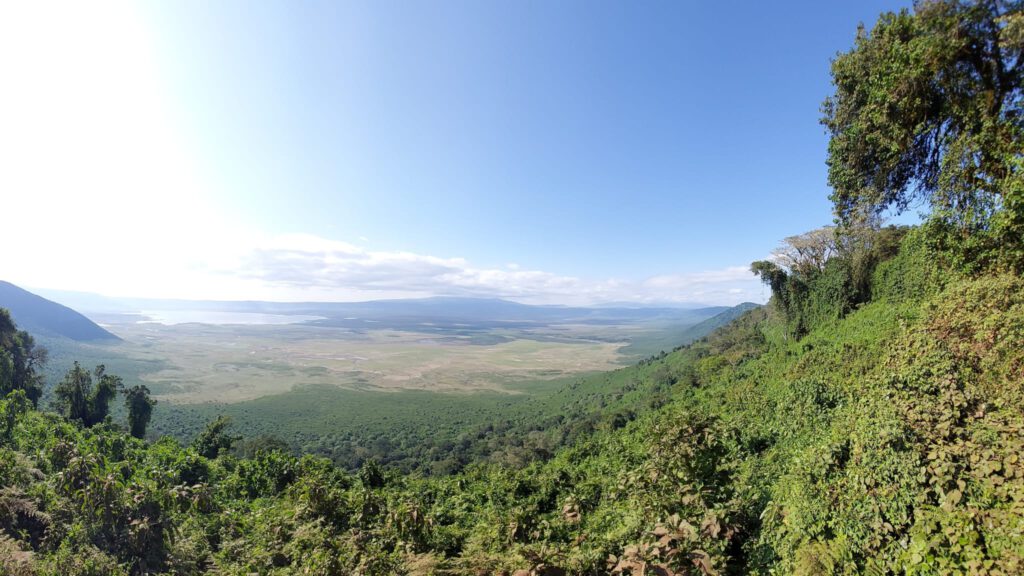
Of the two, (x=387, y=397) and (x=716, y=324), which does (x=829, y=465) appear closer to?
(x=387, y=397)

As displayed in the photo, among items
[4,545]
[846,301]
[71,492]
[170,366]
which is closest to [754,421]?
[846,301]

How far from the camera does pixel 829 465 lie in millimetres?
5738

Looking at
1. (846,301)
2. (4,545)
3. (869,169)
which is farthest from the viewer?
(846,301)

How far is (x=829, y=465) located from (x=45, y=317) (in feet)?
919

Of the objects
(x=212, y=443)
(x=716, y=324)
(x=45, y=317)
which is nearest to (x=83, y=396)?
(x=212, y=443)

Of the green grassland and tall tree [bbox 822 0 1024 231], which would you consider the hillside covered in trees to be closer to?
tall tree [bbox 822 0 1024 231]

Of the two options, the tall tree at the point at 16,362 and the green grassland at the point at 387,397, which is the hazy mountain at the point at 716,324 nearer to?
the green grassland at the point at 387,397

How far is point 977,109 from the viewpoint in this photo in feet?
34.0

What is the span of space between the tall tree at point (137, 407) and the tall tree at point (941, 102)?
52511 millimetres

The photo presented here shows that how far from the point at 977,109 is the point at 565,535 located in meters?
15.9

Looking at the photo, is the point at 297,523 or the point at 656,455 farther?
the point at 297,523

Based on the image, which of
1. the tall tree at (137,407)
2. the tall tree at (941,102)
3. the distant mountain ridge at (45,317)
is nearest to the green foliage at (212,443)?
the tall tree at (137,407)

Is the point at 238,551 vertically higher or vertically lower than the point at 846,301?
lower

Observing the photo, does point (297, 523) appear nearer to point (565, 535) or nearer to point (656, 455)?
point (565, 535)
